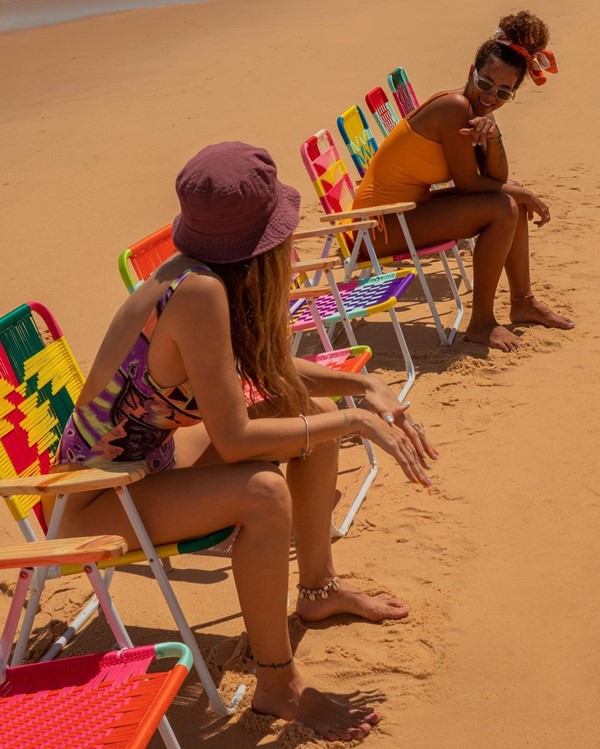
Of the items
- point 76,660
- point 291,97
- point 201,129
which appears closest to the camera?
point 76,660

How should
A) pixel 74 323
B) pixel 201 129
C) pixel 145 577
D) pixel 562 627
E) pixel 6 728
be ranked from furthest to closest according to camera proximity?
pixel 201 129, pixel 74 323, pixel 145 577, pixel 562 627, pixel 6 728

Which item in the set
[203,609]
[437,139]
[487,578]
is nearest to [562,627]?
[487,578]

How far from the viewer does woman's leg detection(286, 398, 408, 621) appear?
3.06 m

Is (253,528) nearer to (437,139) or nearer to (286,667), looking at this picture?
(286,667)

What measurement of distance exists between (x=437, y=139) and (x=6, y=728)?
383 cm

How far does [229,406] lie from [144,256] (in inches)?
66.1

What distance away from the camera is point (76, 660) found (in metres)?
2.50

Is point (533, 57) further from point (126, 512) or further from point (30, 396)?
point (126, 512)

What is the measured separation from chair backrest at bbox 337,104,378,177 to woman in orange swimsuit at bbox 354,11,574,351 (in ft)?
2.44

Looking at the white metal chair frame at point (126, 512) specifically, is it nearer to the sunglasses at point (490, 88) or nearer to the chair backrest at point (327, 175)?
the chair backrest at point (327, 175)

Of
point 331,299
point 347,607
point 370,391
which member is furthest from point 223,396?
point 331,299

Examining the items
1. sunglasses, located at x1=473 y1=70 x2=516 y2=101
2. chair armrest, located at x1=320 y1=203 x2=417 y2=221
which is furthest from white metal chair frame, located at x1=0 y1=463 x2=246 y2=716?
sunglasses, located at x1=473 y1=70 x2=516 y2=101

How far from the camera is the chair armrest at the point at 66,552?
2250 millimetres

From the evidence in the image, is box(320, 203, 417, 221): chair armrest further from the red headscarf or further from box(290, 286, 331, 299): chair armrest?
box(290, 286, 331, 299): chair armrest
